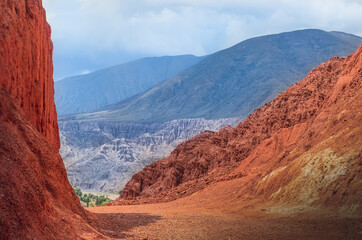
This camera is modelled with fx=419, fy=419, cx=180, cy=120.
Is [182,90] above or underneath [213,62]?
underneath

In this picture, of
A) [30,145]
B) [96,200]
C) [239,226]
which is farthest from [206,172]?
[30,145]

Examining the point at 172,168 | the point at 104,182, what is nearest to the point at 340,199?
the point at 172,168

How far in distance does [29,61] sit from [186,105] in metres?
113

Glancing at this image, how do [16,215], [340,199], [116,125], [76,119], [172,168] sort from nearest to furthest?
[16,215] < [340,199] < [172,168] < [116,125] < [76,119]

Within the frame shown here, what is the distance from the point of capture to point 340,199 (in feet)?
50.1

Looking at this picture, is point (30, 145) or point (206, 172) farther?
point (206, 172)

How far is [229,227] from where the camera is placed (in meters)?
16.3

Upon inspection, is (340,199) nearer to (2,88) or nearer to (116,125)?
(2,88)

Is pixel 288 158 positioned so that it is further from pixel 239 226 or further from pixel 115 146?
pixel 115 146

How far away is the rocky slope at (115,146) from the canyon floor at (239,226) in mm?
54297

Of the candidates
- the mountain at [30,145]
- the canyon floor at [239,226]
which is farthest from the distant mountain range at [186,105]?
the mountain at [30,145]

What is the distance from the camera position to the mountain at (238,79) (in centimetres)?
11825

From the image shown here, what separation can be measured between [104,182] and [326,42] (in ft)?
314

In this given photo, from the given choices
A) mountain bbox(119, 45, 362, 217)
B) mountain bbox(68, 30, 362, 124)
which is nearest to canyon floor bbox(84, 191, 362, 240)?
mountain bbox(119, 45, 362, 217)
